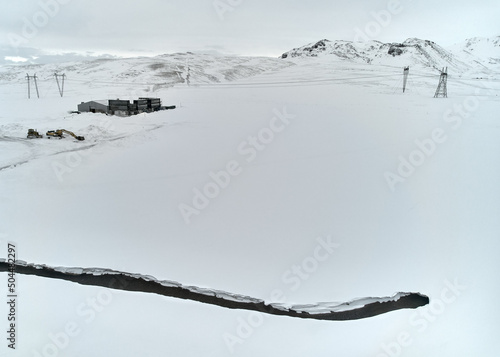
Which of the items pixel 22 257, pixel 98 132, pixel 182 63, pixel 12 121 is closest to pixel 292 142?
pixel 98 132

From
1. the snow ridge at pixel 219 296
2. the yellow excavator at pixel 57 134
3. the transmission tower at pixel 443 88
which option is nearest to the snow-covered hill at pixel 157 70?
the yellow excavator at pixel 57 134

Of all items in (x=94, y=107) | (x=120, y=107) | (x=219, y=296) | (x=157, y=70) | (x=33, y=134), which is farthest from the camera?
(x=157, y=70)

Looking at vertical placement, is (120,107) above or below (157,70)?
below

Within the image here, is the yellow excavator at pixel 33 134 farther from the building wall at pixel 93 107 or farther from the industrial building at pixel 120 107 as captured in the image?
the building wall at pixel 93 107

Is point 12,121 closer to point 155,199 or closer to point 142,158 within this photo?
point 142,158

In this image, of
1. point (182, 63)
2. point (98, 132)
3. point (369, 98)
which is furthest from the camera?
point (182, 63)

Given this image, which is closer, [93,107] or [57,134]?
Answer: [57,134]

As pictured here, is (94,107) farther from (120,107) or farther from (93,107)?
(120,107)

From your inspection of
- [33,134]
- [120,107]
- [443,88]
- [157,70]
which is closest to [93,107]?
[120,107]

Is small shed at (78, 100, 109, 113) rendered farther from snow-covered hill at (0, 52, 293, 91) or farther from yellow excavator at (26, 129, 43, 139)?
snow-covered hill at (0, 52, 293, 91)
